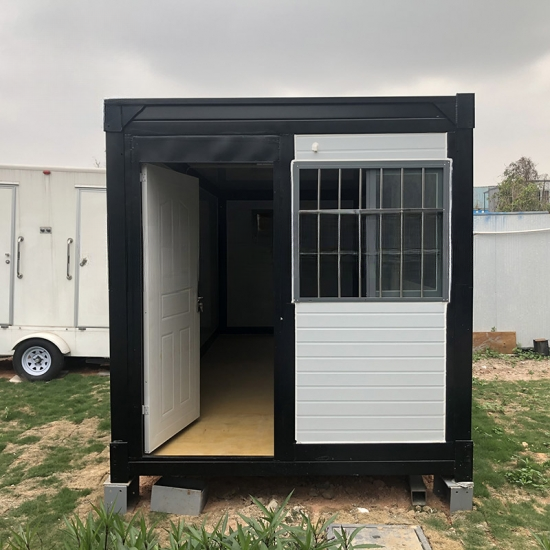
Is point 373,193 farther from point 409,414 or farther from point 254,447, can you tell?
point 254,447

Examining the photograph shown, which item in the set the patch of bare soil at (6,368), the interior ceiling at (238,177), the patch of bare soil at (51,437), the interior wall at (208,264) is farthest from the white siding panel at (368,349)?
the patch of bare soil at (6,368)

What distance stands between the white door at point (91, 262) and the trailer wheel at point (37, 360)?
506 millimetres

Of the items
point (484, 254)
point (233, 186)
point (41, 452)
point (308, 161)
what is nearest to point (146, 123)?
point (308, 161)

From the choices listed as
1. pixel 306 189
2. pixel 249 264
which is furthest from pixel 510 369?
pixel 306 189

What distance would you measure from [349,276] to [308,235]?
36 centimetres

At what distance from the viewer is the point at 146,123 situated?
2.80 meters

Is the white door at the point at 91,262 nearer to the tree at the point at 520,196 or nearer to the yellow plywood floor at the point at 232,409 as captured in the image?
the yellow plywood floor at the point at 232,409

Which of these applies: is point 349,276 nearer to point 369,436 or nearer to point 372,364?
point 372,364

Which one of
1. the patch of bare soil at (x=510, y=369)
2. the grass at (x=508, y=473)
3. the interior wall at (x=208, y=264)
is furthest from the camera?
the patch of bare soil at (x=510, y=369)

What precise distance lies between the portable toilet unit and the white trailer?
3302 mm

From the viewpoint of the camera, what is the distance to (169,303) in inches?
126

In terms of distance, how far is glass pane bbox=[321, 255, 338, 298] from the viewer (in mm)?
2848

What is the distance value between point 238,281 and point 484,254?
3982 millimetres

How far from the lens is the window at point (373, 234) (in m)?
2.83
